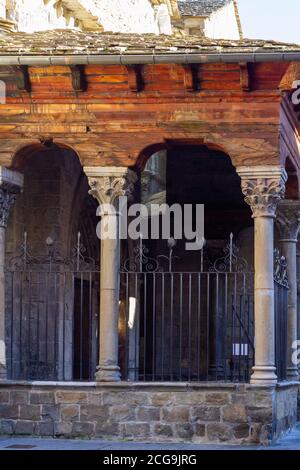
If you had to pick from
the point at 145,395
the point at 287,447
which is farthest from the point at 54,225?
the point at 287,447

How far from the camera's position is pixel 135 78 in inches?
516

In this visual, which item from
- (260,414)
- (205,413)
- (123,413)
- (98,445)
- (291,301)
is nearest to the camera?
(98,445)

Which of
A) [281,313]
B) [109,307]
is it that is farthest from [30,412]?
[281,313]

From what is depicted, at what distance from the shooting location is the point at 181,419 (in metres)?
12.9

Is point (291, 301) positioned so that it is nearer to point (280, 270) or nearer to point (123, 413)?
point (280, 270)

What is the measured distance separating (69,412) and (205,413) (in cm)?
152

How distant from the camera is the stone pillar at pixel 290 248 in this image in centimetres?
1573

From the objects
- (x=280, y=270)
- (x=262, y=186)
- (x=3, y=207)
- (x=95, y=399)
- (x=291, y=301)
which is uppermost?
(x=262, y=186)

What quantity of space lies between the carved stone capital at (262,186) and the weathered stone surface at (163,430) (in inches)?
100

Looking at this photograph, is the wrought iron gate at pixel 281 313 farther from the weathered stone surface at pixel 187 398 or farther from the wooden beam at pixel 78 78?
the wooden beam at pixel 78 78

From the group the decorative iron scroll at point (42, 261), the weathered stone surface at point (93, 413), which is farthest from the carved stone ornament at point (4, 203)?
the weathered stone surface at point (93, 413)

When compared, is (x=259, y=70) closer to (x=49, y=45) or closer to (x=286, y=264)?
(x=49, y=45)

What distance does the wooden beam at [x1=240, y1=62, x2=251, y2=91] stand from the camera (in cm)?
1280

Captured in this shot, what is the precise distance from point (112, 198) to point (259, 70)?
2.17m
